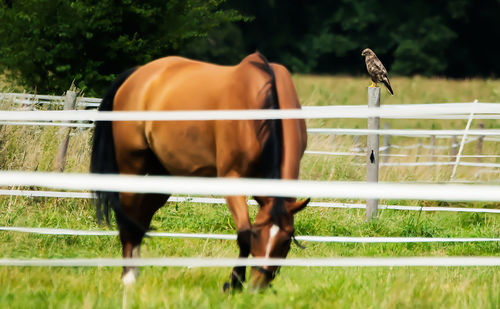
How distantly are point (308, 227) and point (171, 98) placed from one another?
2.77m

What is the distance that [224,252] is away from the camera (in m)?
5.29

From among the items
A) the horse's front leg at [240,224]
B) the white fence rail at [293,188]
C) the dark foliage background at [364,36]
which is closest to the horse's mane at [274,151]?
the horse's front leg at [240,224]

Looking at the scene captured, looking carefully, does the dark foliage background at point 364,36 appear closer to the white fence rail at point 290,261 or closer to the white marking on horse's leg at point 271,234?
the white marking on horse's leg at point 271,234

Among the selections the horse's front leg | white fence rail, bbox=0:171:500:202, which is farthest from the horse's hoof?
white fence rail, bbox=0:171:500:202

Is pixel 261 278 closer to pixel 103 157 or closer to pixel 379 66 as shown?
pixel 103 157

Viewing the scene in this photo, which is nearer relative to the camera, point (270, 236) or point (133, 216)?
point (270, 236)

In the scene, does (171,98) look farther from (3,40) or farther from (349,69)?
(349,69)

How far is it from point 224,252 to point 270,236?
4.84ft

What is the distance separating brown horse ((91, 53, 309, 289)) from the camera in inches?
158

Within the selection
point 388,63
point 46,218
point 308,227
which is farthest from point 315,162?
point 388,63

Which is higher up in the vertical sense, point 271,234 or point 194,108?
point 194,108

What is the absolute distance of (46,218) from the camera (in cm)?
701

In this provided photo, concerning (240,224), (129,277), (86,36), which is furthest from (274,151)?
(86,36)

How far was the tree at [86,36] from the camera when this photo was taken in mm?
11797
